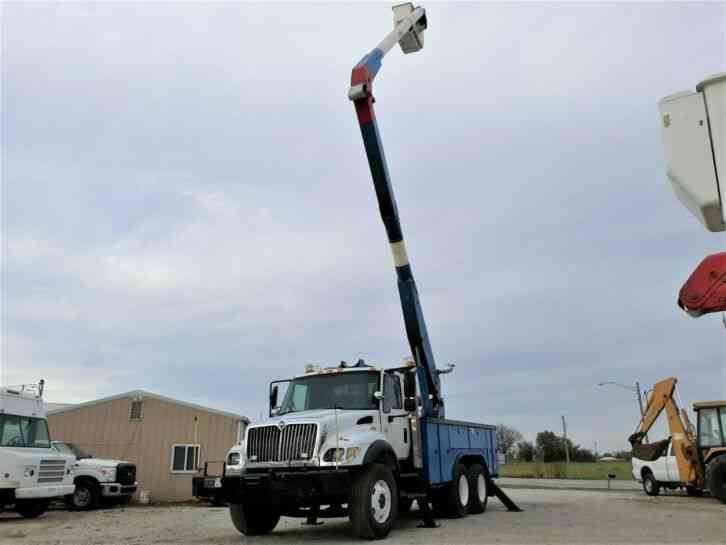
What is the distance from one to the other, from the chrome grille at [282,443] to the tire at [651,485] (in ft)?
47.0

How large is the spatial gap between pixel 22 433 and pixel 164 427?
30.5ft

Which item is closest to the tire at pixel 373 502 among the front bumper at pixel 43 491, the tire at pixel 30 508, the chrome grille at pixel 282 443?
the chrome grille at pixel 282 443

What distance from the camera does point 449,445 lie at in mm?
12773

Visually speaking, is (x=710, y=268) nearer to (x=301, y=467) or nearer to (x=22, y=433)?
(x=301, y=467)

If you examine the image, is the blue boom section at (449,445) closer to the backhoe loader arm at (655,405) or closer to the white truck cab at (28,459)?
the backhoe loader arm at (655,405)

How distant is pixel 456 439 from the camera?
43.5ft

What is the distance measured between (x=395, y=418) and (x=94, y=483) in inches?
493

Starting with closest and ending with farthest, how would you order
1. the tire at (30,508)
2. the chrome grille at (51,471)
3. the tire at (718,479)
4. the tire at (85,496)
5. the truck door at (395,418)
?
the truck door at (395,418) < the chrome grille at (51,471) < the tire at (30,508) < the tire at (718,479) < the tire at (85,496)

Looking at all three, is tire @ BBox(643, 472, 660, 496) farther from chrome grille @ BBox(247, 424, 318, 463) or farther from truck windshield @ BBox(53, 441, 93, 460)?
truck windshield @ BBox(53, 441, 93, 460)

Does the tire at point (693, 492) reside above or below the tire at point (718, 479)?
below

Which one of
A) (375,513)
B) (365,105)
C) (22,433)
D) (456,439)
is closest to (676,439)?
(456,439)

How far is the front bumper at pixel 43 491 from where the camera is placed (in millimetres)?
14297

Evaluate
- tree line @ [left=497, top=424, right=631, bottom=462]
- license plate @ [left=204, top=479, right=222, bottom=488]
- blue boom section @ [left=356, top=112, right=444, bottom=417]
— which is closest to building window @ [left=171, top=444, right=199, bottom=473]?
blue boom section @ [left=356, top=112, right=444, bottom=417]

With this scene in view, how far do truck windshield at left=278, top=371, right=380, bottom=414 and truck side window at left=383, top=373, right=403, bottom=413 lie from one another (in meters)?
0.18
